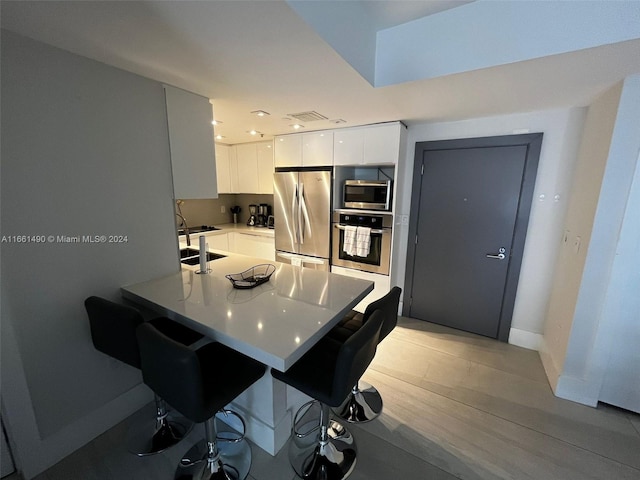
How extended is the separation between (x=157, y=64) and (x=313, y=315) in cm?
169

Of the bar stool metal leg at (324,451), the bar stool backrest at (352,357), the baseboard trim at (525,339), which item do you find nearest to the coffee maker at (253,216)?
the bar stool metal leg at (324,451)

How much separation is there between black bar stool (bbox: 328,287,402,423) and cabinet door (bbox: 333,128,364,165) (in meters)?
1.79

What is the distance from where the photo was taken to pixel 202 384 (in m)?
1.04

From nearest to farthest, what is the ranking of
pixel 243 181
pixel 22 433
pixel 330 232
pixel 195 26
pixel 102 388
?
1. pixel 195 26
2. pixel 22 433
3. pixel 102 388
4. pixel 330 232
5. pixel 243 181

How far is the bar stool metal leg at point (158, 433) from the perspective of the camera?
5.23 feet

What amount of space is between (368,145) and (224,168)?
2.47m

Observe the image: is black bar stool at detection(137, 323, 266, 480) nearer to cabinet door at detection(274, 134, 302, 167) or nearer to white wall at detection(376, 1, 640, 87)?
white wall at detection(376, 1, 640, 87)

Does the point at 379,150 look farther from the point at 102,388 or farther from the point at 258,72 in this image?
the point at 102,388

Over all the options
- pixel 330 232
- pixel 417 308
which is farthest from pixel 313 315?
pixel 417 308

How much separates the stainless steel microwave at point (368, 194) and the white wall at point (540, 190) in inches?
30.3

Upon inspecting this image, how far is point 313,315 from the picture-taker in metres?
1.40

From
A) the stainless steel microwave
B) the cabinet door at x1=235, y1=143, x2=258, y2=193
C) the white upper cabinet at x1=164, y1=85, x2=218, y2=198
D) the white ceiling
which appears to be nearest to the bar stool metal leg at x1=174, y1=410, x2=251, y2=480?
the white upper cabinet at x1=164, y1=85, x2=218, y2=198

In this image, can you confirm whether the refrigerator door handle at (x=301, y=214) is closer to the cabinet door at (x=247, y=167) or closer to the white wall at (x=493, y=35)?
the cabinet door at (x=247, y=167)

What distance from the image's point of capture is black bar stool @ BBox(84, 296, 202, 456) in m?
1.30
